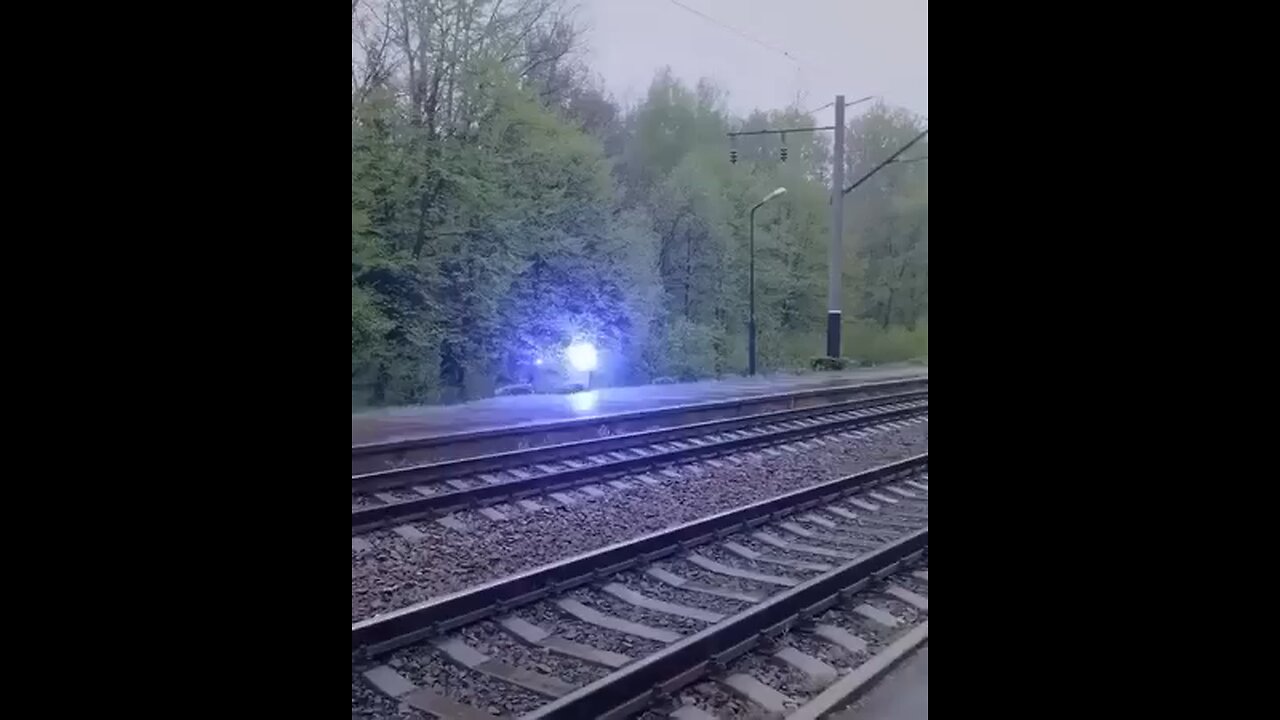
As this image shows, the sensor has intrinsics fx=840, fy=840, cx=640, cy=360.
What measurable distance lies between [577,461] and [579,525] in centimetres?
66

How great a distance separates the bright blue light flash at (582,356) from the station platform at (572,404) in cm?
20

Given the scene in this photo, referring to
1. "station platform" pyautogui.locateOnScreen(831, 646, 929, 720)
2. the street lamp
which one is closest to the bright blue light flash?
the street lamp

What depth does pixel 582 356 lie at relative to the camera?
112 inches

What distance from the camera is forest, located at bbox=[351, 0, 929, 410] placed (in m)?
2.34

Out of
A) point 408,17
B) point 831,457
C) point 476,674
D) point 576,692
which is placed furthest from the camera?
point 831,457

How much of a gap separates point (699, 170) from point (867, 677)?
6.18ft

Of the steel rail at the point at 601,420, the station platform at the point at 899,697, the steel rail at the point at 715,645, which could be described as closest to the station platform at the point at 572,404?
the steel rail at the point at 601,420

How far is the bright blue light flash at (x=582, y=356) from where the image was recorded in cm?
283

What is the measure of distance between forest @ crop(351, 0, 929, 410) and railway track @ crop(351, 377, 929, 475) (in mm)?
306

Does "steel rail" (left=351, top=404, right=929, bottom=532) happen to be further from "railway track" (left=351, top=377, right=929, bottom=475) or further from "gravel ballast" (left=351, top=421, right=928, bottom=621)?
"railway track" (left=351, top=377, right=929, bottom=475)

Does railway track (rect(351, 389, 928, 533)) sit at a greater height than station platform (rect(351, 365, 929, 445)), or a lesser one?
lesser
